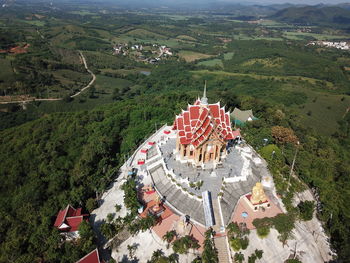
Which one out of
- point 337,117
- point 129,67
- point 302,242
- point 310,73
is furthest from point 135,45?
point 302,242

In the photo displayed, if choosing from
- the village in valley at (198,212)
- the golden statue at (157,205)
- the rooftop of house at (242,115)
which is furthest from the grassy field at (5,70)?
the golden statue at (157,205)

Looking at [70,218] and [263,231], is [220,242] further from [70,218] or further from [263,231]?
[70,218]

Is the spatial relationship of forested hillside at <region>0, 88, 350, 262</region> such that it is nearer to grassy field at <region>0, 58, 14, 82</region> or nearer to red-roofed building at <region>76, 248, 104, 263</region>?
red-roofed building at <region>76, 248, 104, 263</region>

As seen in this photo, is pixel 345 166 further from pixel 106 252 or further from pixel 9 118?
pixel 9 118

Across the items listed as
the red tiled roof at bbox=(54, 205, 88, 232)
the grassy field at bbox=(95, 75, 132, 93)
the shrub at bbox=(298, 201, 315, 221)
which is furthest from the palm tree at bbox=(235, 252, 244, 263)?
the grassy field at bbox=(95, 75, 132, 93)

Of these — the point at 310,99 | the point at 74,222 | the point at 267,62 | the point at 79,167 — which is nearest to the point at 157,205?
the point at 74,222

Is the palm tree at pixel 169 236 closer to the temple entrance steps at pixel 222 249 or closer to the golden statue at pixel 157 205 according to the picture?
the golden statue at pixel 157 205
